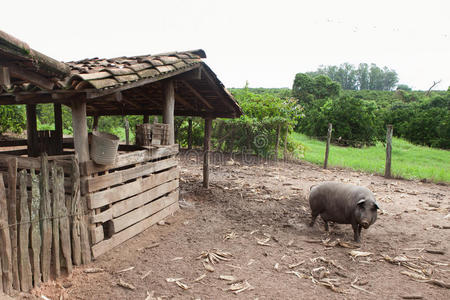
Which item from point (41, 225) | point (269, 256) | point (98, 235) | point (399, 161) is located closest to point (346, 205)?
point (269, 256)

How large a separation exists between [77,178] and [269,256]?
134 inches

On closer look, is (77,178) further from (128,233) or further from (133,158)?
(128,233)

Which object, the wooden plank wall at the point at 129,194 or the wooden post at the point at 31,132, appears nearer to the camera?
the wooden plank wall at the point at 129,194

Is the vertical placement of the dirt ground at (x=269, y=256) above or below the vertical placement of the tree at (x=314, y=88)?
below

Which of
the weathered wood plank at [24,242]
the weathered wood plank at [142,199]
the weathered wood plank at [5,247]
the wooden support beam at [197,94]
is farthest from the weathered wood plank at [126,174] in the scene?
the wooden support beam at [197,94]

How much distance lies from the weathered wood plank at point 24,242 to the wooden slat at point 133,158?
0.83 m

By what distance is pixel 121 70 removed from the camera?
14.7 feet

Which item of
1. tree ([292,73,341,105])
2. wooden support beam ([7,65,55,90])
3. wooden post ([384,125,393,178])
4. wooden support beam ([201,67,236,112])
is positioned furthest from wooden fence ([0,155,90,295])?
tree ([292,73,341,105])

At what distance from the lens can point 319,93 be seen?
128ft

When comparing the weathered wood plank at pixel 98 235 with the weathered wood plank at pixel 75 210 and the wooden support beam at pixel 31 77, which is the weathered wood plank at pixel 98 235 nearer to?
the weathered wood plank at pixel 75 210

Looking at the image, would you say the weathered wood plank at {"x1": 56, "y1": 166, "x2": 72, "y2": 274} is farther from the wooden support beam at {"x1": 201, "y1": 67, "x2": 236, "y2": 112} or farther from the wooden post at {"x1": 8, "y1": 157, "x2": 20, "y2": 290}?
the wooden support beam at {"x1": 201, "y1": 67, "x2": 236, "y2": 112}

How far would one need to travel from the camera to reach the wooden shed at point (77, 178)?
3482 mm

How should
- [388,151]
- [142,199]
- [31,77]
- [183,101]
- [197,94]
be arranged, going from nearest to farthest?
[31,77]
[142,199]
[197,94]
[183,101]
[388,151]

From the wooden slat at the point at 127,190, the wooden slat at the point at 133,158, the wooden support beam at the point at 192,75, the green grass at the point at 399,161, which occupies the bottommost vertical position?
the green grass at the point at 399,161
